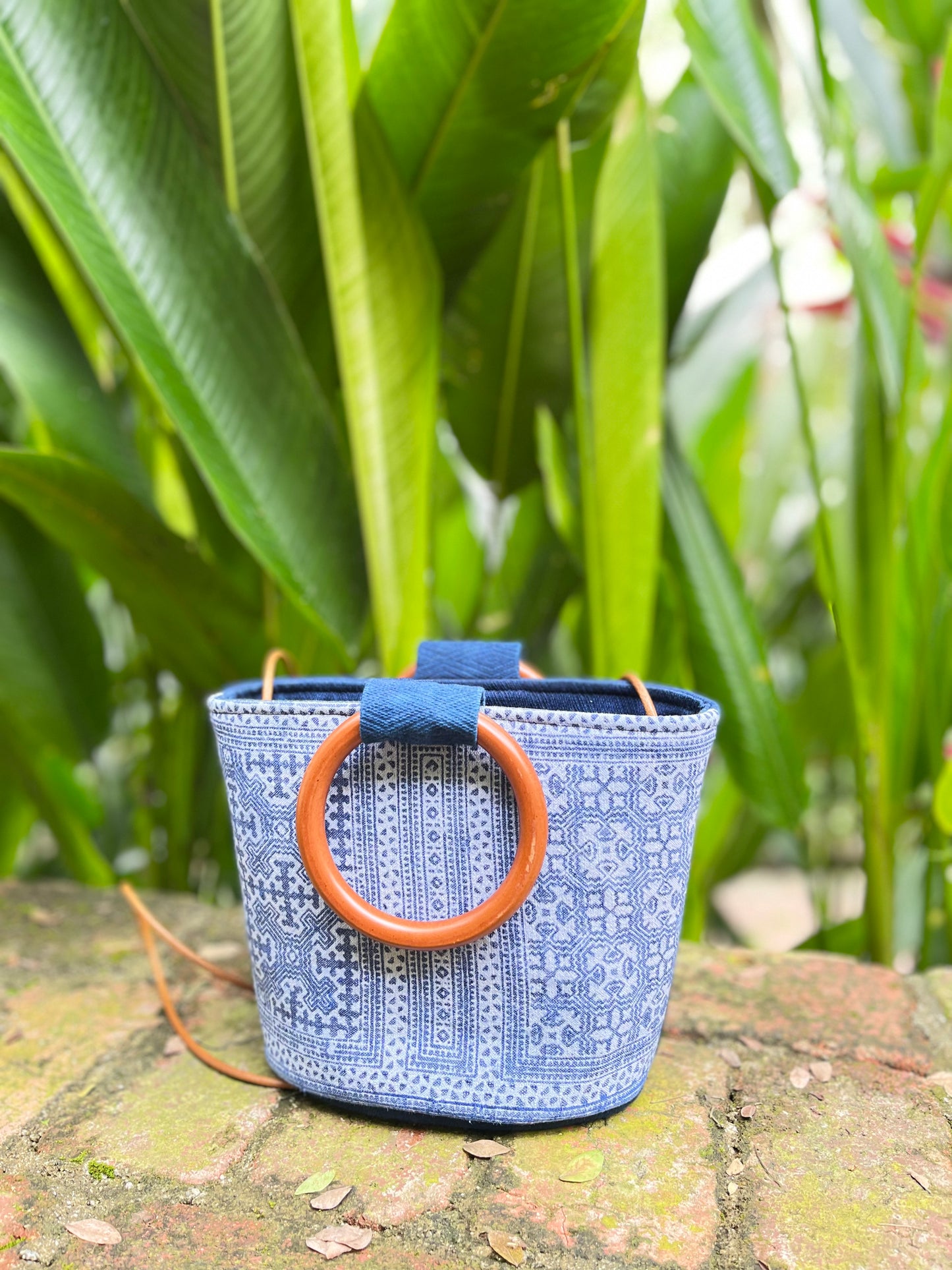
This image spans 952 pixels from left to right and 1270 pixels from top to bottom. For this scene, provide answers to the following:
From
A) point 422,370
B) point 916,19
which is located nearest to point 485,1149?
point 422,370

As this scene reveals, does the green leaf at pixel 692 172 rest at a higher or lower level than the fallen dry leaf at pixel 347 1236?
higher

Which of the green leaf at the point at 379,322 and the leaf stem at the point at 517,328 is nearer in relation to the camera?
the green leaf at the point at 379,322

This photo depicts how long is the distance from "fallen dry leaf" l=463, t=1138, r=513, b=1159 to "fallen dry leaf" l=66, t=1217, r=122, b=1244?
0.59ft

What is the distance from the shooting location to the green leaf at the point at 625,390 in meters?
0.75

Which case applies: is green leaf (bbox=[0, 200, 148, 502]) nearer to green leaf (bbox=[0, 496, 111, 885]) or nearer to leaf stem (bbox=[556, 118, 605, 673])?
green leaf (bbox=[0, 496, 111, 885])

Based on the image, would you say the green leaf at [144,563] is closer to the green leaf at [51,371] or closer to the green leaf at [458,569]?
the green leaf at [51,371]

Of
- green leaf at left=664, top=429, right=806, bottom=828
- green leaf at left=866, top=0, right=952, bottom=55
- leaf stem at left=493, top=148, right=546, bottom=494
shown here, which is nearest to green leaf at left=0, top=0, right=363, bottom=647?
leaf stem at left=493, top=148, right=546, bottom=494

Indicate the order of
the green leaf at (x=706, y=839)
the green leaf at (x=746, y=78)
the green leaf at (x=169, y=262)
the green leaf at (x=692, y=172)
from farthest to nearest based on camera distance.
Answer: the green leaf at (x=706, y=839)
the green leaf at (x=692, y=172)
the green leaf at (x=746, y=78)
the green leaf at (x=169, y=262)

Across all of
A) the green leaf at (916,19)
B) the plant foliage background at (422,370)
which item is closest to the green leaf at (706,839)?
the plant foliage background at (422,370)

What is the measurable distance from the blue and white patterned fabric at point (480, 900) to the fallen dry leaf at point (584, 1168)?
2 centimetres

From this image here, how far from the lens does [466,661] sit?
1.96 ft

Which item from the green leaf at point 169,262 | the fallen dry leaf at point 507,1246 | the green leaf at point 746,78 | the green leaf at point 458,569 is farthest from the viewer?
the green leaf at point 458,569

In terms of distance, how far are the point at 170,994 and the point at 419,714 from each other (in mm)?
396

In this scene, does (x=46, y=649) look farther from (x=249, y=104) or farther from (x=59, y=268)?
(x=249, y=104)
